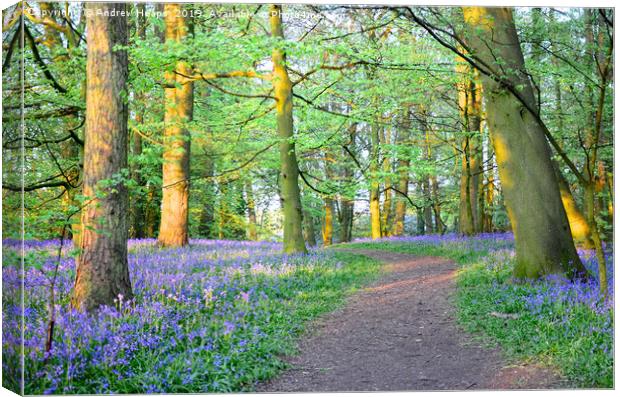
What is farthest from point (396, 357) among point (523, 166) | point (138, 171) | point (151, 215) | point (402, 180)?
point (402, 180)

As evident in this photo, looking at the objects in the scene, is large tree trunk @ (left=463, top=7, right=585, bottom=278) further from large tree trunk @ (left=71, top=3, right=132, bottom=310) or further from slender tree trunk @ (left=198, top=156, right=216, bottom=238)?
slender tree trunk @ (left=198, top=156, right=216, bottom=238)

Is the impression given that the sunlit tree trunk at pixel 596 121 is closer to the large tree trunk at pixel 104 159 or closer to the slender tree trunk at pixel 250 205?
the large tree trunk at pixel 104 159

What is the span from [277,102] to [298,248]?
3.56 meters

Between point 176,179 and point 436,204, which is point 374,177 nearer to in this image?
point 436,204

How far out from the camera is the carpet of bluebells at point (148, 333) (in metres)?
3.95

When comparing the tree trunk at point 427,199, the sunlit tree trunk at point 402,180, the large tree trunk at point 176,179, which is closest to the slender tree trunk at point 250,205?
the sunlit tree trunk at point 402,180

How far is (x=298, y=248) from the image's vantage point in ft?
38.3

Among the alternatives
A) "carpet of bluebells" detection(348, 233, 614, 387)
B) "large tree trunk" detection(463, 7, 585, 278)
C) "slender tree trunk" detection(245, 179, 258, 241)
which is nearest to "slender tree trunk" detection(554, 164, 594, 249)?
"carpet of bluebells" detection(348, 233, 614, 387)

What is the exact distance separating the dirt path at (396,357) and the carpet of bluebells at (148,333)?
33 cm

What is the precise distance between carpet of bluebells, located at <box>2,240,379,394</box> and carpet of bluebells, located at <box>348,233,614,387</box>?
2.21 m

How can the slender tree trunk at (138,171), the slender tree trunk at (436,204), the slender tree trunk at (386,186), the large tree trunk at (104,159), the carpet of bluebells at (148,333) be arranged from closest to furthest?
the carpet of bluebells at (148,333), the large tree trunk at (104,159), the slender tree trunk at (138,171), the slender tree trunk at (386,186), the slender tree trunk at (436,204)

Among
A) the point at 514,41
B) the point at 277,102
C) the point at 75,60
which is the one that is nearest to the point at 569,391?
the point at 514,41

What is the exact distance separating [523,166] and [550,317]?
2.70 metres

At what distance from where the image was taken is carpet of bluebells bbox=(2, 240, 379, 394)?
3951mm
